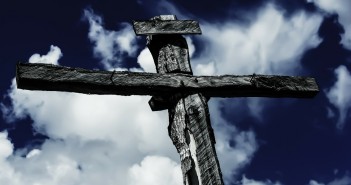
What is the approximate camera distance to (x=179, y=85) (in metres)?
4.72

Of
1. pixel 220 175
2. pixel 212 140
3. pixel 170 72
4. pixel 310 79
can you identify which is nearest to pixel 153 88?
pixel 170 72

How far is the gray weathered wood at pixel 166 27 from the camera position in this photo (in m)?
5.18

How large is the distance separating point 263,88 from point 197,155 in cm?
123

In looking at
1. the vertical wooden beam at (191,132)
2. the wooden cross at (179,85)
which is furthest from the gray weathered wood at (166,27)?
the vertical wooden beam at (191,132)

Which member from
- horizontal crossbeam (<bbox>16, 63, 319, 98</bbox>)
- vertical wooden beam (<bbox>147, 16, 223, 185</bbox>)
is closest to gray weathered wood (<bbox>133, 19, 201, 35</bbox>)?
vertical wooden beam (<bbox>147, 16, 223, 185</bbox>)

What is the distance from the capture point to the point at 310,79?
17.7 feet

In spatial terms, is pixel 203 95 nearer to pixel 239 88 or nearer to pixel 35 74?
pixel 239 88

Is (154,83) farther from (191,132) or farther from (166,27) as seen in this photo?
(166,27)

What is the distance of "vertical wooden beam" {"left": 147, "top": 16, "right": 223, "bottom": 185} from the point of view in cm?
431

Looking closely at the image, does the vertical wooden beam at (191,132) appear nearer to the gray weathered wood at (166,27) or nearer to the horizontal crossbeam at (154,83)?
the horizontal crossbeam at (154,83)

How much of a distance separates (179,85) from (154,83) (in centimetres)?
25

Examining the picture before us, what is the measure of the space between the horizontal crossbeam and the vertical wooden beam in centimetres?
16

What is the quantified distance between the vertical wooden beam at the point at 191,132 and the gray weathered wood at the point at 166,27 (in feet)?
0.96

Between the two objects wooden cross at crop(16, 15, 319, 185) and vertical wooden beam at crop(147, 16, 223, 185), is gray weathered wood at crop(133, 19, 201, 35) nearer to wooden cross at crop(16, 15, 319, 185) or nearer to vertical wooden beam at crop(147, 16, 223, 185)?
wooden cross at crop(16, 15, 319, 185)
